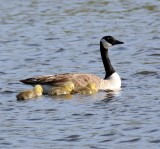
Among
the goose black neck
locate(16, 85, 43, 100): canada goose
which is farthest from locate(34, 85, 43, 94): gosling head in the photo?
the goose black neck

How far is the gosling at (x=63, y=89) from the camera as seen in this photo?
18.9 metres

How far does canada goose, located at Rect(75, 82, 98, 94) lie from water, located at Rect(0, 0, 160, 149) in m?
0.27

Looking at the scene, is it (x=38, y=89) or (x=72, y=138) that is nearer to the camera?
(x=72, y=138)

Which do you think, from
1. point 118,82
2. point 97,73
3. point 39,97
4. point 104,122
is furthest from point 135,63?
point 104,122

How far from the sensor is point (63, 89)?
18953 mm

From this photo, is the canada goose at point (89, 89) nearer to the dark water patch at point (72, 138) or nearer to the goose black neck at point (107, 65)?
the goose black neck at point (107, 65)

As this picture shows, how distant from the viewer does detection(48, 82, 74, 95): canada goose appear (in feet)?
62.0

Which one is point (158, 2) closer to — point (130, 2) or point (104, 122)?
point (130, 2)

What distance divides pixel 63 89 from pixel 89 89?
2.04 feet

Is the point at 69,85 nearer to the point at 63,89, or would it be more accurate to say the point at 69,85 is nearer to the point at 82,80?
the point at 63,89

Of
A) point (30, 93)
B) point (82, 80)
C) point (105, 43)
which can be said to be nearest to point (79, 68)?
point (105, 43)

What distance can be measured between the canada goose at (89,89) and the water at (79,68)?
27 centimetres

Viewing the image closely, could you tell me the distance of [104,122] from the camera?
51.7 feet

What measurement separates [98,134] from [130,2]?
1791 centimetres
